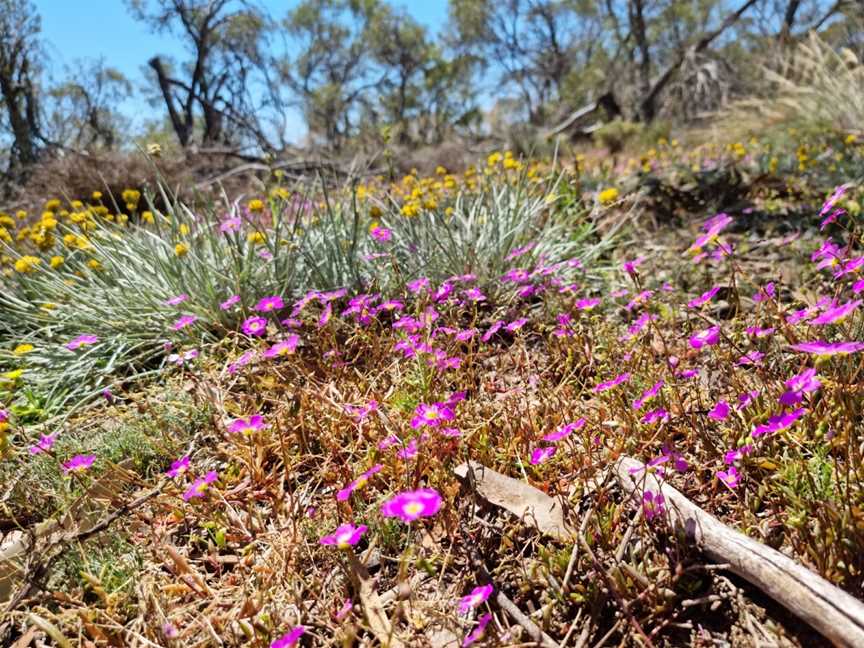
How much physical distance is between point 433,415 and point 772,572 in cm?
88

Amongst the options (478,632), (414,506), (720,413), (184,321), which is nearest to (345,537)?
(414,506)

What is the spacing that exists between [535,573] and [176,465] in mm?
1061

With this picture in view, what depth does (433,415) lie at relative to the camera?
1.62 m

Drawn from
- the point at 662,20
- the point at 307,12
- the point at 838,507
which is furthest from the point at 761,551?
the point at 662,20

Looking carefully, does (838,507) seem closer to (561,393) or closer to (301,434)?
(561,393)

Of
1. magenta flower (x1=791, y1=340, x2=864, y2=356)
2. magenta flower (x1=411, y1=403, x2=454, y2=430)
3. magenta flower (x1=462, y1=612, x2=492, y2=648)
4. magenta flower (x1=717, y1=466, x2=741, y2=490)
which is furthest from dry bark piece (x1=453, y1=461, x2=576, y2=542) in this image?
magenta flower (x1=791, y1=340, x2=864, y2=356)

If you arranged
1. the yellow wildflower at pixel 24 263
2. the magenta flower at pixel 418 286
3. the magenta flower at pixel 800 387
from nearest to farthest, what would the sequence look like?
1. the magenta flower at pixel 800 387
2. the magenta flower at pixel 418 286
3. the yellow wildflower at pixel 24 263

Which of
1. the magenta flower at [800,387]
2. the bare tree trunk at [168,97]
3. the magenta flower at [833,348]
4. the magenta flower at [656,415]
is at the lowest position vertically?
the magenta flower at [656,415]

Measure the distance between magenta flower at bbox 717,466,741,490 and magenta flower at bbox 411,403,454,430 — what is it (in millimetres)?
701

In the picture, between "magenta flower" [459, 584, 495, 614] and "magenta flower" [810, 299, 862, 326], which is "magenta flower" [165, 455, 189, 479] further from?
"magenta flower" [810, 299, 862, 326]

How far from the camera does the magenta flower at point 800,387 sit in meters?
1.17

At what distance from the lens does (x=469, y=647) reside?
3.67 feet

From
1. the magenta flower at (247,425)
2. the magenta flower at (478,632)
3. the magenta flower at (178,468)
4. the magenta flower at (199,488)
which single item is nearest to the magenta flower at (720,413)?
the magenta flower at (478,632)

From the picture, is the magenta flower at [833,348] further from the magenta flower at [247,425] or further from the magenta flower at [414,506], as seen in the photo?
the magenta flower at [247,425]
